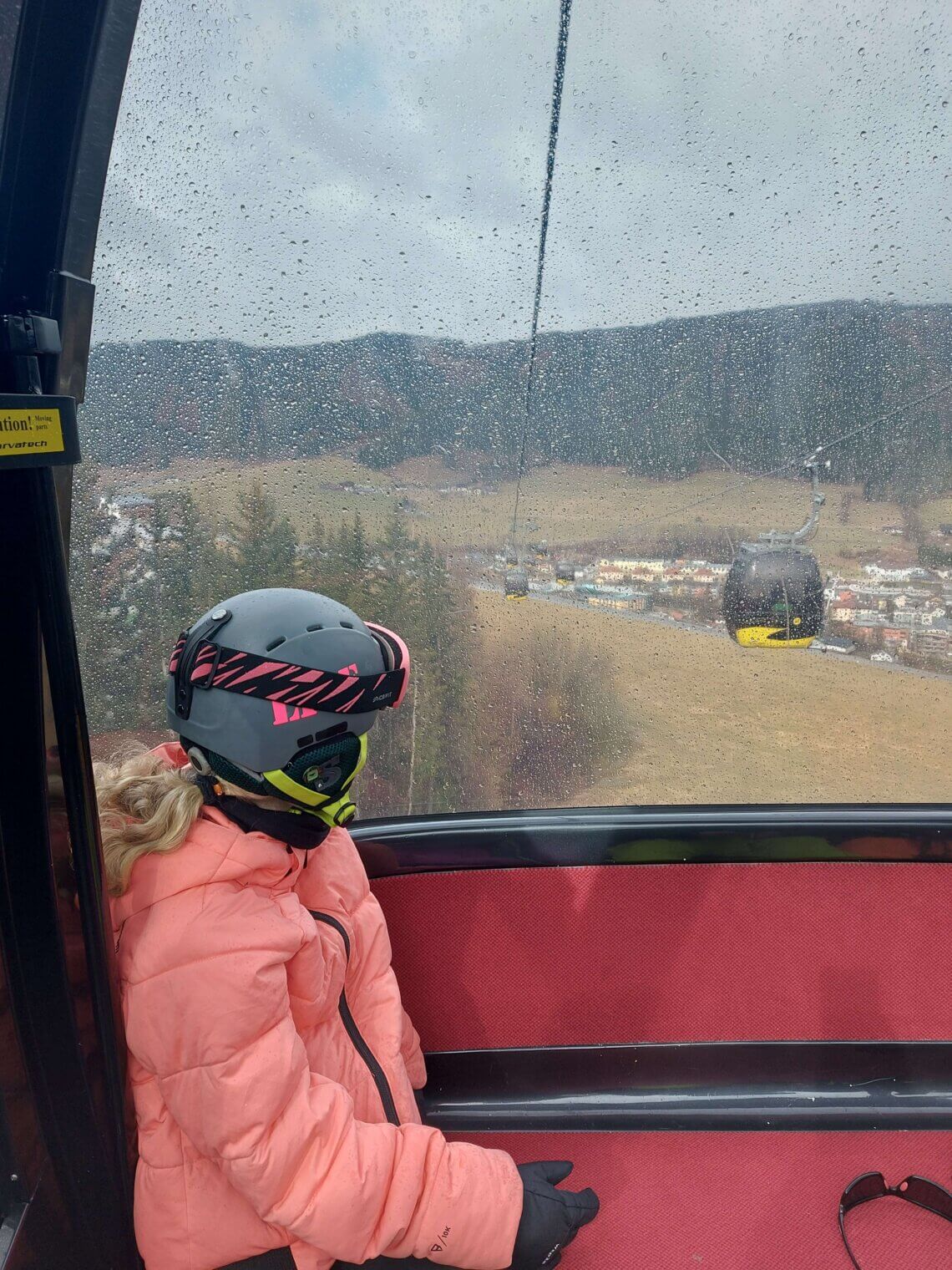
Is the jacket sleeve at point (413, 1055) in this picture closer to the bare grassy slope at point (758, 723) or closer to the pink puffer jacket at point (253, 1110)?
the pink puffer jacket at point (253, 1110)

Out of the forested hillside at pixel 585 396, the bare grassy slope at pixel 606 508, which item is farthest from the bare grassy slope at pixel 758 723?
the forested hillside at pixel 585 396

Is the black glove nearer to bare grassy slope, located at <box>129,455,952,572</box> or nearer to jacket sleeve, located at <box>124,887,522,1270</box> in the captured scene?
jacket sleeve, located at <box>124,887,522,1270</box>

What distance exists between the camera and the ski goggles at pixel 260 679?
3.93 feet

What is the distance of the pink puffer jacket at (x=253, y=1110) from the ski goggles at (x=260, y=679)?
22 centimetres

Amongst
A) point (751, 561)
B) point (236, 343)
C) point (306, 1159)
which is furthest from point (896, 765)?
point (236, 343)

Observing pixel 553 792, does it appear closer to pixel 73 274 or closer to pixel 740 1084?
pixel 740 1084

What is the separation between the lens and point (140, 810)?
1270 millimetres

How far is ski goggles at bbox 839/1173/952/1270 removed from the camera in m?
1.75

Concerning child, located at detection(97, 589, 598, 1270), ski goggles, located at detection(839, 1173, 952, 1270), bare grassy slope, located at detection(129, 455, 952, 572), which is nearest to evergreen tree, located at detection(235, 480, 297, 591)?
bare grassy slope, located at detection(129, 455, 952, 572)

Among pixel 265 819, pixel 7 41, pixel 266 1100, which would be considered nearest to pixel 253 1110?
pixel 266 1100

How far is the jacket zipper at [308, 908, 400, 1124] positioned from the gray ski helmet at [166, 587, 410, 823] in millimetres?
291

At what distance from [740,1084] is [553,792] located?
2.88 feet

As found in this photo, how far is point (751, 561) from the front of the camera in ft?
6.46

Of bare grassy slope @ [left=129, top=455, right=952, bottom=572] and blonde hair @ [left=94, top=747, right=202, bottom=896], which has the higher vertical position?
bare grassy slope @ [left=129, top=455, right=952, bottom=572]
